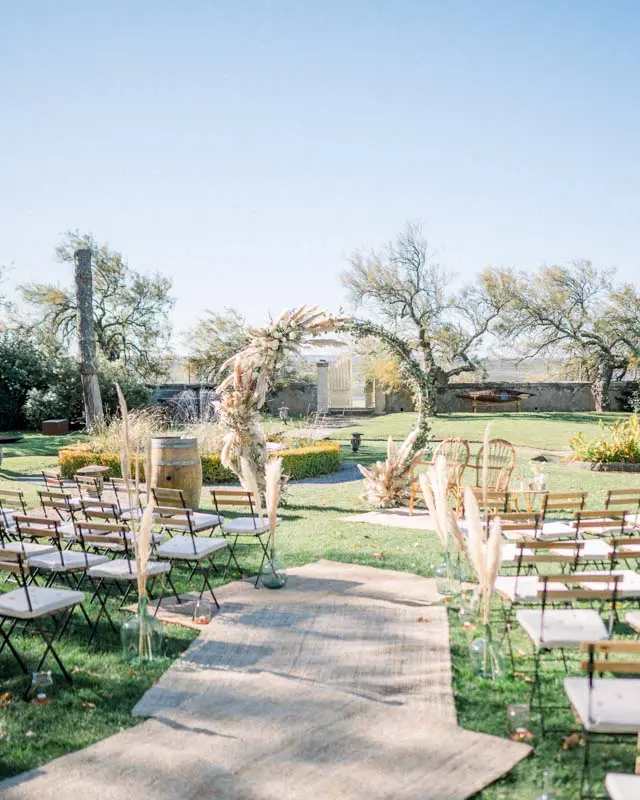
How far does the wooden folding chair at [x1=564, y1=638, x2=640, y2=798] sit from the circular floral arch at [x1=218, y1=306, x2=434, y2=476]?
7.06m

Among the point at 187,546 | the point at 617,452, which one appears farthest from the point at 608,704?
the point at 617,452

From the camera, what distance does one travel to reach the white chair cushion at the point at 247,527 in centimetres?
776

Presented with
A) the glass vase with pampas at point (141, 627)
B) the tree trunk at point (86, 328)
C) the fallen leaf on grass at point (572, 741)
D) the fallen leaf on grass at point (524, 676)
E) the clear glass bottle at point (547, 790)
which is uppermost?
the tree trunk at point (86, 328)

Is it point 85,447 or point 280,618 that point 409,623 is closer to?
point 280,618

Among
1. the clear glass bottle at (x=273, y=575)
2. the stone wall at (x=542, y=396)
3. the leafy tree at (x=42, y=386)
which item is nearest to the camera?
the clear glass bottle at (x=273, y=575)

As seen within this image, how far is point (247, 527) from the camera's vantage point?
7820mm

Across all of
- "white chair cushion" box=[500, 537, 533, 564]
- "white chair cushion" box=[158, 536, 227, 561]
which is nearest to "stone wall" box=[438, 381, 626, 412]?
"white chair cushion" box=[500, 537, 533, 564]

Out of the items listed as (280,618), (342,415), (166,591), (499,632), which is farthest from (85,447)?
(342,415)

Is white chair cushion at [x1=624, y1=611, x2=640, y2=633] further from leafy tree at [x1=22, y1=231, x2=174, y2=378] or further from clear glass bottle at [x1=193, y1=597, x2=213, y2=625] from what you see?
leafy tree at [x1=22, y1=231, x2=174, y2=378]

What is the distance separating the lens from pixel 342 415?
33.7 meters

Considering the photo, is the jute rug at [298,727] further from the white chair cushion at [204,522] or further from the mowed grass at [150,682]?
the white chair cushion at [204,522]

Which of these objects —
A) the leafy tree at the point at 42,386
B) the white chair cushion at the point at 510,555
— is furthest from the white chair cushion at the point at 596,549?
the leafy tree at the point at 42,386

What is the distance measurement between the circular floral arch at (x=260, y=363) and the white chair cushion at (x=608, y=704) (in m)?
7.03

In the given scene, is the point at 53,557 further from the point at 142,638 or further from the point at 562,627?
the point at 562,627
